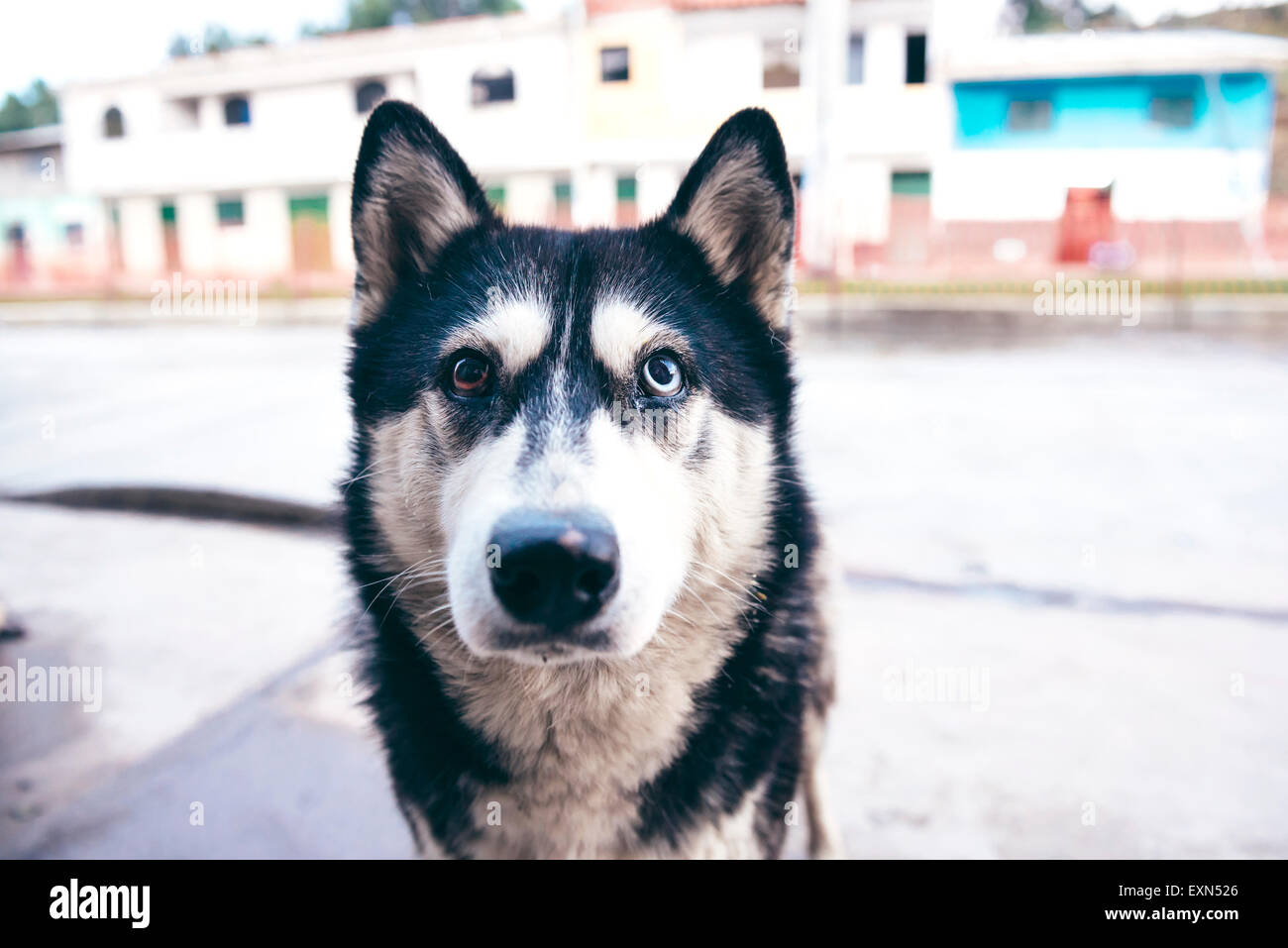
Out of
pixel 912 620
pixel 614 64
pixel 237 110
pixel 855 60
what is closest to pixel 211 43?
pixel 237 110

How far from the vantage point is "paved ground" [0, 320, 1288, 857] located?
1988 mm

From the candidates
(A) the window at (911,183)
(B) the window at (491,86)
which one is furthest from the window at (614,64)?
(A) the window at (911,183)

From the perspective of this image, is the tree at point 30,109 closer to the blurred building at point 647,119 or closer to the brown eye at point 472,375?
the blurred building at point 647,119

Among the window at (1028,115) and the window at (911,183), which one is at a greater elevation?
the window at (1028,115)

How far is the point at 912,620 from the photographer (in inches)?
119

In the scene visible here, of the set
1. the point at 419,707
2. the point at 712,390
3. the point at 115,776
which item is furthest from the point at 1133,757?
the point at 115,776

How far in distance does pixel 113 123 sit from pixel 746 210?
253 centimetres

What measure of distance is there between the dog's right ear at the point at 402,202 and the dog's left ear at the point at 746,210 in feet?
1.56

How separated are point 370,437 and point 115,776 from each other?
53.4 inches

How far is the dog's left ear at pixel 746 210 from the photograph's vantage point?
61.1 inches

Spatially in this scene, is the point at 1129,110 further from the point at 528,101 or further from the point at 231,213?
the point at 231,213

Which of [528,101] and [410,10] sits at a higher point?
[410,10]

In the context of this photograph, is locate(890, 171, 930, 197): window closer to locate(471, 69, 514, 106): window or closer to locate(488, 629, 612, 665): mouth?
locate(471, 69, 514, 106): window
